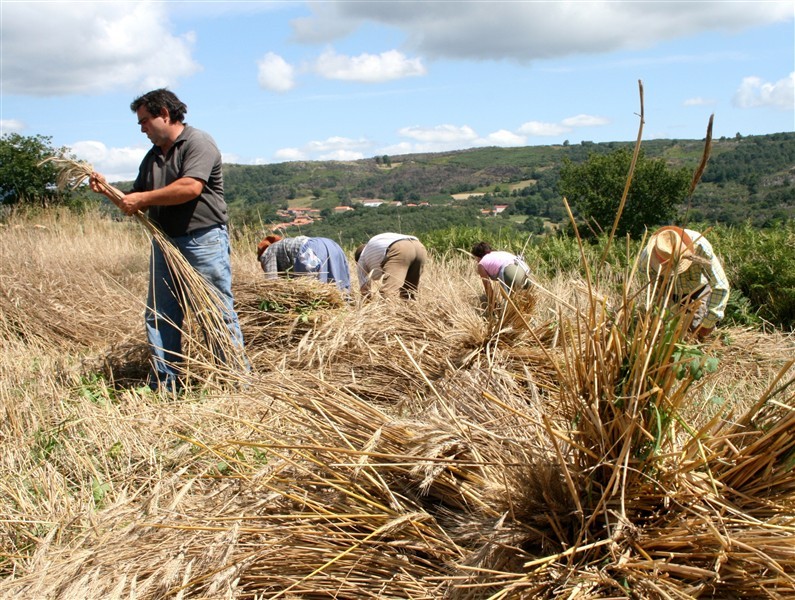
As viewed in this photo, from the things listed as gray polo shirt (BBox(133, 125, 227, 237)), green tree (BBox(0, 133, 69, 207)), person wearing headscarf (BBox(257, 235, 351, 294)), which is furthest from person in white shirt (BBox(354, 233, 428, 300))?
green tree (BBox(0, 133, 69, 207))

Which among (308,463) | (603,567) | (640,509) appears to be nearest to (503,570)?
(603,567)

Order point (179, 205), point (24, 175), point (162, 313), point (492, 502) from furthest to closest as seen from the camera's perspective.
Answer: point (24, 175) < point (162, 313) < point (179, 205) < point (492, 502)

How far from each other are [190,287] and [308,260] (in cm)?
121

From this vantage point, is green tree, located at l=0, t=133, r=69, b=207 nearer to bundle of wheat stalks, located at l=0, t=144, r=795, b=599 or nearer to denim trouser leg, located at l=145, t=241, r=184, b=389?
denim trouser leg, located at l=145, t=241, r=184, b=389

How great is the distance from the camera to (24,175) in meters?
10.3

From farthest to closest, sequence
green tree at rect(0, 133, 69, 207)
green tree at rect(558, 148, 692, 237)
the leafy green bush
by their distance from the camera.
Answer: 1. green tree at rect(558, 148, 692, 237)
2. green tree at rect(0, 133, 69, 207)
3. the leafy green bush

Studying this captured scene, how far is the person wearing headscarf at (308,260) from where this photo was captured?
203 inches

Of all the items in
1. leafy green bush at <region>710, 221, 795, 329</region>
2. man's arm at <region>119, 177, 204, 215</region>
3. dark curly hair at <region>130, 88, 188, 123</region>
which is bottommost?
leafy green bush at <region>710, 221, 795, 329</region>

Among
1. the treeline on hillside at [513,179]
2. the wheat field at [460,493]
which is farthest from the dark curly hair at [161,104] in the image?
the treeline on hillside at [513,179]

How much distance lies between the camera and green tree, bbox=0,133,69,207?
10.2 m

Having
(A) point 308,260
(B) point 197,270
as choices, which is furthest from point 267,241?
(B) point 197,270

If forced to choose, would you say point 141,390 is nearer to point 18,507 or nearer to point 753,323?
point 18,507

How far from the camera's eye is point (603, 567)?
1.60 meters

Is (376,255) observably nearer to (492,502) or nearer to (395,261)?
(395,261)
